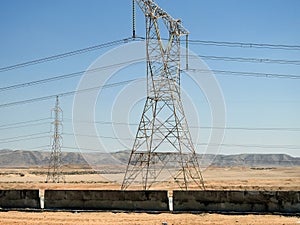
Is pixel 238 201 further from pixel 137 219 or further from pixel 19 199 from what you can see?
pixel 19 199

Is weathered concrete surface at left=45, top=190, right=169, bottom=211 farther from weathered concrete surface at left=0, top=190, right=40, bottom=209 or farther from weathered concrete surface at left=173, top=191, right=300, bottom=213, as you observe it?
weathered concrete surface at left=173, top=191, right=300, bottom=213

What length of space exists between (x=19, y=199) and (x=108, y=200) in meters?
4.77

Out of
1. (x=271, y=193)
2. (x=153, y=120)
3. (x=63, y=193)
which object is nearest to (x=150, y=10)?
(x=153, y=120)

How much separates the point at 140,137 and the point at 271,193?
39.0 feet

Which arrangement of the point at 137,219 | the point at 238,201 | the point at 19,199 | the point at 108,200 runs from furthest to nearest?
1. the point at 19,199
2. the point at 108,200
3. the point at 238,201
4. the point at 137,219

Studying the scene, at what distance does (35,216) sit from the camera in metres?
18.0

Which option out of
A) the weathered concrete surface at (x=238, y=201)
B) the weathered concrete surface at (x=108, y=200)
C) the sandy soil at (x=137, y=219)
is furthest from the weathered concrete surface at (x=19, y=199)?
the weathered concrete surface at (x=238, y=201)

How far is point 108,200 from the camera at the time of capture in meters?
19.5

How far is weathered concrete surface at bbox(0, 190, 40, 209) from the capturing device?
68.0 ft

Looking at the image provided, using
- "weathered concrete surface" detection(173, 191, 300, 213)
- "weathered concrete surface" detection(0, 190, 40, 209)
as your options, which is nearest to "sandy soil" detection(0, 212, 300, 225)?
"weathered concrete surface" detection(173, 191, 300, 213)

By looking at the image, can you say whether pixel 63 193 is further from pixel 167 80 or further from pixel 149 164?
pixel 167 80

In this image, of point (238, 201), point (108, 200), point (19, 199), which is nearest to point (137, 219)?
point (108, 200)

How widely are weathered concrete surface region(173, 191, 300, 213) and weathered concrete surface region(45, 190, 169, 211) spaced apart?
0.85 metres

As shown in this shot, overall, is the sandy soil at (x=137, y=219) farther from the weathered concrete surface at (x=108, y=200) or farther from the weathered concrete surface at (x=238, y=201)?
the weathered concrete surface at (x=108, y=200)
